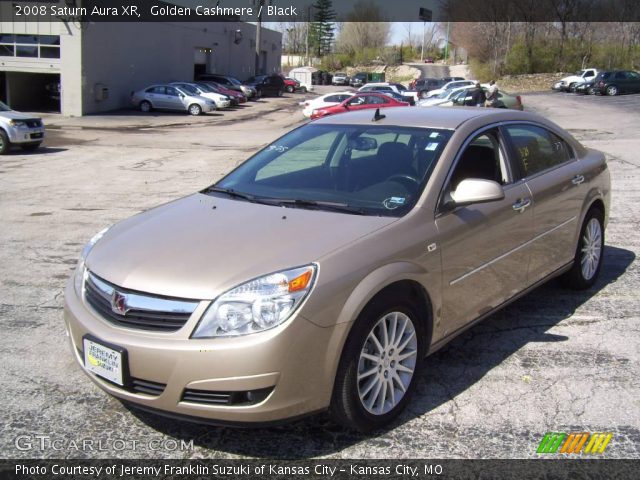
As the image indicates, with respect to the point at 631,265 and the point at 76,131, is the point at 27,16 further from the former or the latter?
the point at 631,265

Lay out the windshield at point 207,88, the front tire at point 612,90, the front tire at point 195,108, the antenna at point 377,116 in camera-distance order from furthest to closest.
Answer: the front tire at point 612,90
the windshield at point 207,88
the front tire at point 195,108
the antenna at point 377,116

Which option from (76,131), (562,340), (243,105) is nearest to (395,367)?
(562,340)

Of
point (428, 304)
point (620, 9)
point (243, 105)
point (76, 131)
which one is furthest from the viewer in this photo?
point (620, 9)

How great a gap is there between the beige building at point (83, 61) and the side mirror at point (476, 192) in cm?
3199

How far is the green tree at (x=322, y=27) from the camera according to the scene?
12244 centimetres

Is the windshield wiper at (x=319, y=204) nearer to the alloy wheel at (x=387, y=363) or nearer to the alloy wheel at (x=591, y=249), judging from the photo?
the alloy wheel at (x=387, y=363)

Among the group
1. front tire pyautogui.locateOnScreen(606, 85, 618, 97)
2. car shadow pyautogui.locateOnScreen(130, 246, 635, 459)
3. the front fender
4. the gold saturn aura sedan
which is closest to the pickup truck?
front tire pyautogui.locateOnScreen(606, 85, 618, 97)

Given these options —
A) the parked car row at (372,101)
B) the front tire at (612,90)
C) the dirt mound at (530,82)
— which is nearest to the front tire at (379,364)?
the parked car row at (372,101)

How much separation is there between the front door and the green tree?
122 m

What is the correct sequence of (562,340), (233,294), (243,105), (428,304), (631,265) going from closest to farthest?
(233,294) → (428,304) → (562,340) → (631,265) → (243,105)

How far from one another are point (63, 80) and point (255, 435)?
32808mm

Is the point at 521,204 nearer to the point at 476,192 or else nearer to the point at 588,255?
the point at 476,192

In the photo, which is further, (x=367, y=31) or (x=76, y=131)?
(x=367, y=31)

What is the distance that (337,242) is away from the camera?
3.33m
